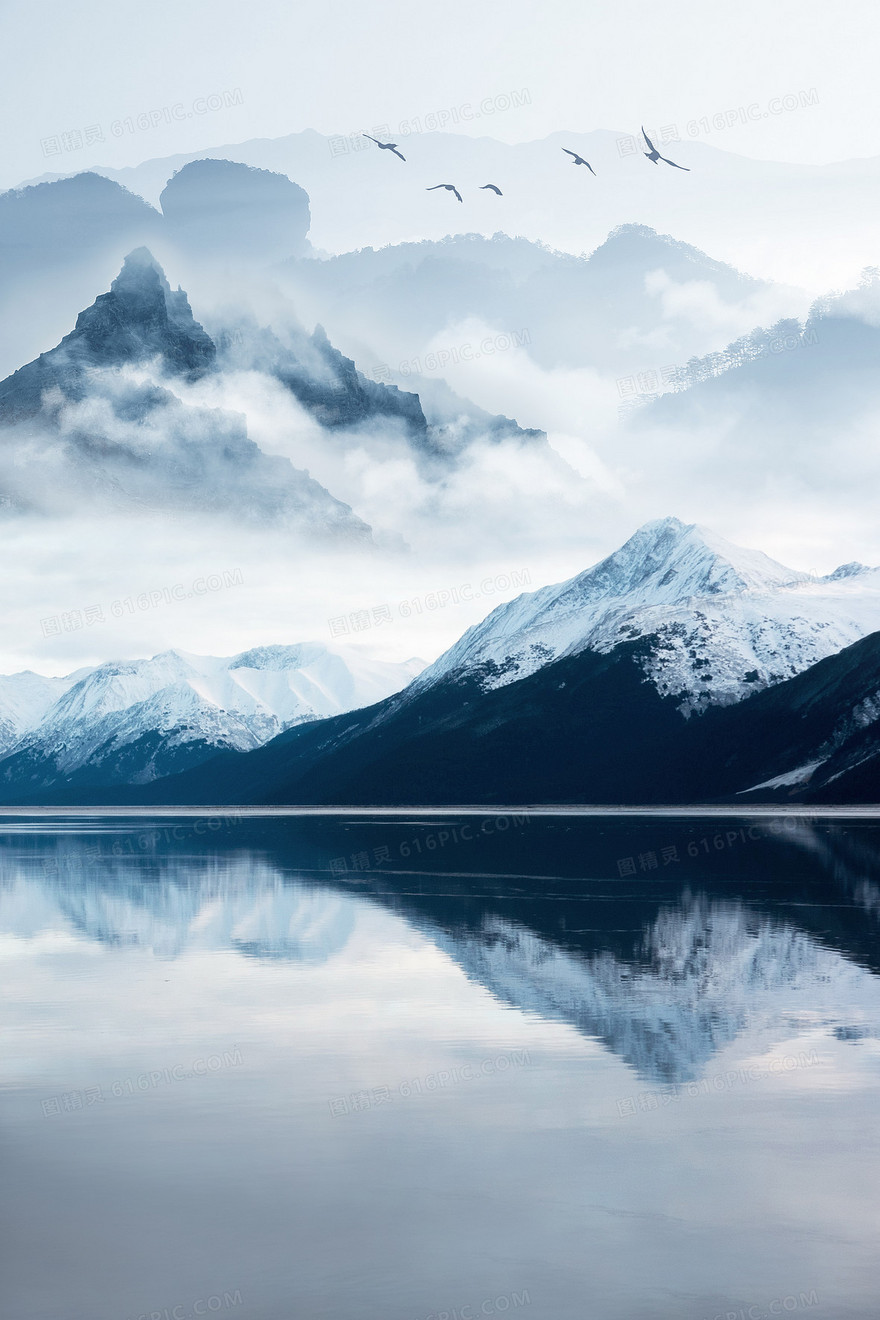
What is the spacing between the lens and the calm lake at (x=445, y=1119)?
1828cm

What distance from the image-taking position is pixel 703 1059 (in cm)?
3138

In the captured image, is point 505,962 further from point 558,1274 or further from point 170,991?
point 558,1274

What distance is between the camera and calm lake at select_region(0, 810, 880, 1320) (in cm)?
1828

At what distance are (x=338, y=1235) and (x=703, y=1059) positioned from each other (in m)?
13.6
